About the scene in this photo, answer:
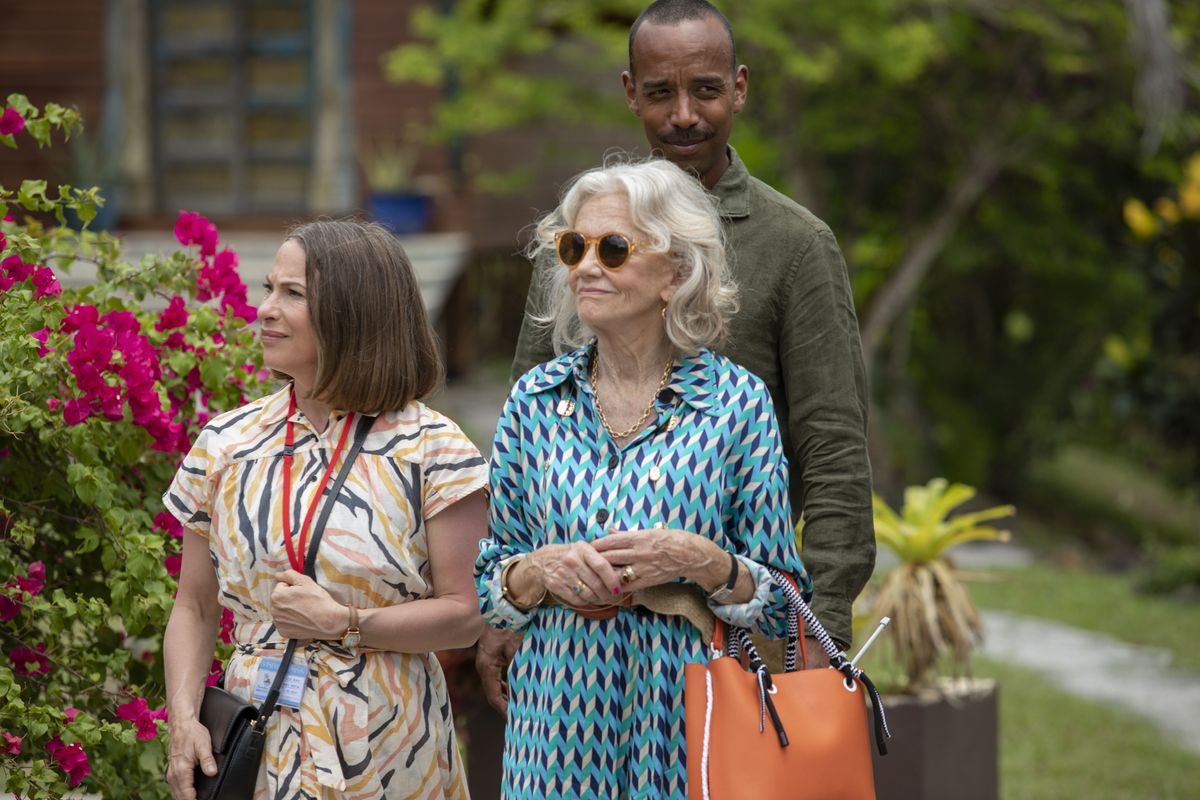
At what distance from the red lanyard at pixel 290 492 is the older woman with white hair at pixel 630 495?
29 cm

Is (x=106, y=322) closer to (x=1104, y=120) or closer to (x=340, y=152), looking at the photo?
(x=340, y=152)

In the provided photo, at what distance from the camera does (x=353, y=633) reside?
104 inches

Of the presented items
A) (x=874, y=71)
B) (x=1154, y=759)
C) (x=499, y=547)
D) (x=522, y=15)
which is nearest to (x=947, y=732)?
(x=1154, y=759)

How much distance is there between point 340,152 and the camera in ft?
42.7

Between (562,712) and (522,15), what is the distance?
9239 millimetres

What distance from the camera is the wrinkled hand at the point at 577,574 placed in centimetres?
244

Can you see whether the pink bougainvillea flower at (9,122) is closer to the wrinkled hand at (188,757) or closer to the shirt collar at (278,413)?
the shirt collar at (278,413)

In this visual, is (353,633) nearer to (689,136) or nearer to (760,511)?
(760,511)

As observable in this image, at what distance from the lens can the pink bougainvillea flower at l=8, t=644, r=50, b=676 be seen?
3324 millimetres

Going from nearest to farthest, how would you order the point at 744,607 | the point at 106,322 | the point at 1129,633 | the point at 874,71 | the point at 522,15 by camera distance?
1. the point at 744,607
2. the point at 106,322
3. the point at 1129,633
4. the point at 522,15
5. the point at 874,71

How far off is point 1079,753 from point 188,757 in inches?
206

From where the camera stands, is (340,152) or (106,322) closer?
(106,322)

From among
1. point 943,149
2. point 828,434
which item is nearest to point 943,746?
point 828,434

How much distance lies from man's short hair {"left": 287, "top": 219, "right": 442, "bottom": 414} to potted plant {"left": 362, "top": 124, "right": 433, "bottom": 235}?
31.9 ft
